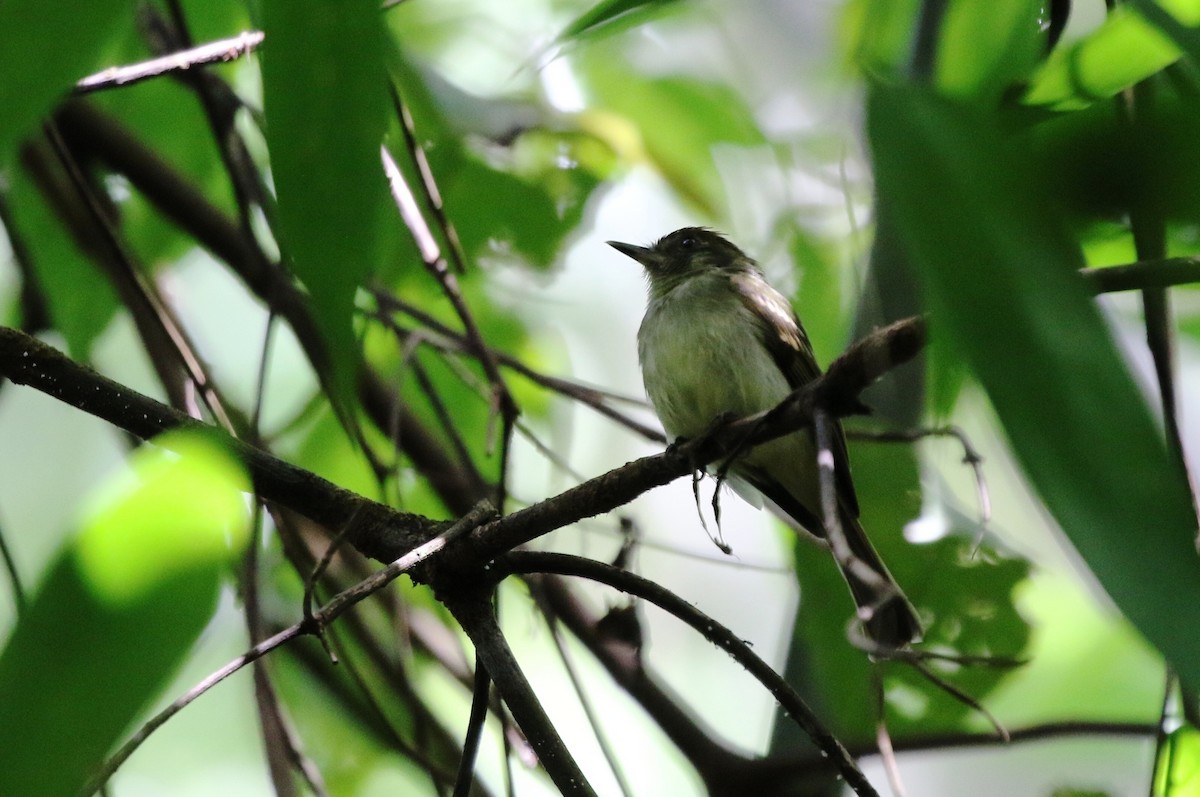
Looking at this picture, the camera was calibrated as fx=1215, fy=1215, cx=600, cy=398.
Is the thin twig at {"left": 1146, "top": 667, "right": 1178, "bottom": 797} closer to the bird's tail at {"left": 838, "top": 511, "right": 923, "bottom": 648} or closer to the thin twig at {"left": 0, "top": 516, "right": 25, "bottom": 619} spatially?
the bird's tail at {"left": 838, "top": 511, "right": 923, "bottom": 648}

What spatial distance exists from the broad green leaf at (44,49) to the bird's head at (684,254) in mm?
2758

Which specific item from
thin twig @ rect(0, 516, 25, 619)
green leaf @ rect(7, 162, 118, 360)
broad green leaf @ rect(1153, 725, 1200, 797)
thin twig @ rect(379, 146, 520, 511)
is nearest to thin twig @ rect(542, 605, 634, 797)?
thin twig @ rect(379, 146, 520, 511)

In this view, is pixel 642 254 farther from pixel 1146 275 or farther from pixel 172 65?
pixel 1146 275

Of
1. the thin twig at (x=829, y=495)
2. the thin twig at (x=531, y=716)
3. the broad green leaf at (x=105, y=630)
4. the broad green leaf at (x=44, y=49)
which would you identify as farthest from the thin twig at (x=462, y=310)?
the broad green leaf at (x=105, y=630)

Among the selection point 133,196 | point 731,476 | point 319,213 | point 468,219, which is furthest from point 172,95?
point 319,213

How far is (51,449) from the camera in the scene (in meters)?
3.97

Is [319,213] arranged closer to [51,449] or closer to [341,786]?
[341,786]

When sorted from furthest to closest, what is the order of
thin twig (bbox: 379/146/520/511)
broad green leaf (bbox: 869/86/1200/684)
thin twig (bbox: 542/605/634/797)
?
thin twig (bbox: 379/146/520/511) → thin twig (bbox: 542/605/634/797) → broad green leaf (bbox: 869/86/1200/684)

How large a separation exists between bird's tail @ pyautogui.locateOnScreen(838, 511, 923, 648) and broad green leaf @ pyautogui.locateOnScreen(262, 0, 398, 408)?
2.09ft

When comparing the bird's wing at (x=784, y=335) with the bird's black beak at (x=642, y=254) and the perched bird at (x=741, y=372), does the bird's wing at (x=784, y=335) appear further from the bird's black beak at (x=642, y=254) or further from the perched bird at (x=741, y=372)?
the bird's black beak at (x=642, y=254)

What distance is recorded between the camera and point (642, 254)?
431 cm

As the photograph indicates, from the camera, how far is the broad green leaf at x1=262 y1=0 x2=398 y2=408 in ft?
3.83

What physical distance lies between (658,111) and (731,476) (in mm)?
Answer: 1148

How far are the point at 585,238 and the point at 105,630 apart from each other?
2.81 meters
